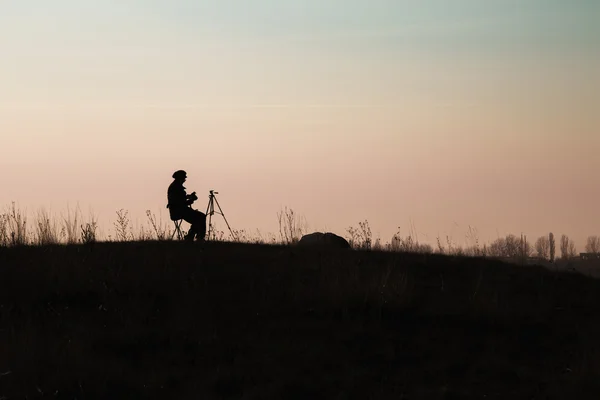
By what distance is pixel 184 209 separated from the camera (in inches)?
712

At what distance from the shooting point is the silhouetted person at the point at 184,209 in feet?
59.3

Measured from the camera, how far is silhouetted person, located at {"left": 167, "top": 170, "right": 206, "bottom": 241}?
59.3 feet

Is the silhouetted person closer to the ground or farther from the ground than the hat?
closer to the ground

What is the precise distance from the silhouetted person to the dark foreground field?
2754mm

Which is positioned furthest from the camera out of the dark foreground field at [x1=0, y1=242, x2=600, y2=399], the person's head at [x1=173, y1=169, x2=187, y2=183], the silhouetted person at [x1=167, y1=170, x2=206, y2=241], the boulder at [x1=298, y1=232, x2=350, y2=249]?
the boulder at [x1=298, y1=232, x2=350, y2=249]

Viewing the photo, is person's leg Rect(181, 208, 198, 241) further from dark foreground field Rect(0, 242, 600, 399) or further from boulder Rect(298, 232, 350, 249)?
dark foreground field Rect(0, 242, 600, 399)

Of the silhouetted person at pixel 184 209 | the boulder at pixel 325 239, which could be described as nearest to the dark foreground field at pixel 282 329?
the silhouetted person at pixel 184 209

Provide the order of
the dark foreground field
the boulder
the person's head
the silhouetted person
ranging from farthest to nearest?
the boulder, the person's head, the silhouetted person, the dark foreground field

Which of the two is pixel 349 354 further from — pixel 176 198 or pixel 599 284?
pixel 176 198

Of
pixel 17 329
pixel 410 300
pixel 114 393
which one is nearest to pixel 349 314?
pixel 410 300

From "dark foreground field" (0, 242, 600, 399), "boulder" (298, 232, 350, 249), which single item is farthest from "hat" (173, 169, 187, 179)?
"dark foreground field" (0, 242, 600, 399)

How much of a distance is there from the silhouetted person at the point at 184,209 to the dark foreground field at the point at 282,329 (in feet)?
9.04

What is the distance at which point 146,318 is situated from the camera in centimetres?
1194

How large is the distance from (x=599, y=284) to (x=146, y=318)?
27.6 ft
